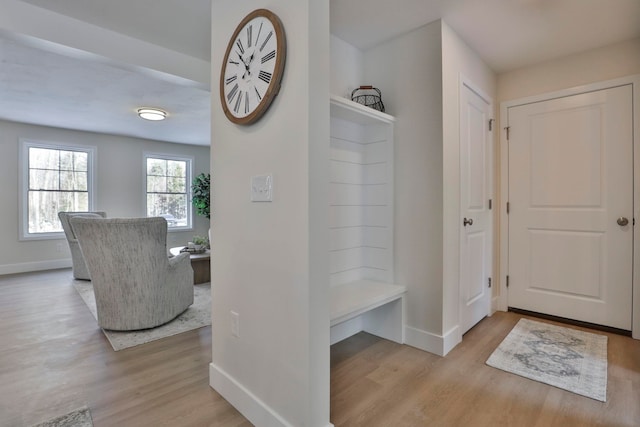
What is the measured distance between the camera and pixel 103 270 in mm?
2627

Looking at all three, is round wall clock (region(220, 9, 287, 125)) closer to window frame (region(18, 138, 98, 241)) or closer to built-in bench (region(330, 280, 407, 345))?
built-in bench (region(330, 280, 407, 345))

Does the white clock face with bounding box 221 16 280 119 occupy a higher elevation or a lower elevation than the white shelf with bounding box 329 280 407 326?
higher

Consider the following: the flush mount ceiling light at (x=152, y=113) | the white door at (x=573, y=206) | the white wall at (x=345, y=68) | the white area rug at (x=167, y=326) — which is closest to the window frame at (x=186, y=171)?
the flush mount ceiling light at (x=152, y=113)

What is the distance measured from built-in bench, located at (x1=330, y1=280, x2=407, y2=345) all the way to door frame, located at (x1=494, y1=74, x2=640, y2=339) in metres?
1.35

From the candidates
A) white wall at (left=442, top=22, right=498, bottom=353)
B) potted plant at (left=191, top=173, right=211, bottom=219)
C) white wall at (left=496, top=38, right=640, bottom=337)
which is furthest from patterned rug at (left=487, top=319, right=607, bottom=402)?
potted plant at (left=191, top=173, right=211, bottom=219)

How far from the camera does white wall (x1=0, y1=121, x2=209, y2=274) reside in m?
5.01

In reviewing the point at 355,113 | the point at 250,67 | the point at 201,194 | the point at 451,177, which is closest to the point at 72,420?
the point at 250,67

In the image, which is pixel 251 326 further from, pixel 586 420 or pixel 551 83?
pixel 551 83

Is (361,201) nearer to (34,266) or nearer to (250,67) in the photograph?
(250,67)

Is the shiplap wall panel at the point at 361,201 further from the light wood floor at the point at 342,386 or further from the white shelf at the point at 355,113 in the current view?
the light wood floor at the point at 342,386

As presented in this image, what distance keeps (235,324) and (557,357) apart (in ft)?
7.09

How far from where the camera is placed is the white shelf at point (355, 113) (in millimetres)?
2105

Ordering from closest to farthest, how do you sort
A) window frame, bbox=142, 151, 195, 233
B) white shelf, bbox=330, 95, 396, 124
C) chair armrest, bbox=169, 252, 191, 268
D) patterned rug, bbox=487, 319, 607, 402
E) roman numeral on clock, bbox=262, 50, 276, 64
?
roman numeral on clock, bbox=262, 50, 276, 64 < patterned rug, bbox=487, 319, 607, 402 < white shelf, bbox=330, 95, 396, 124 < chair armrest, bbox=169, 252, 191, 268 < window frame, bbox=142, 151, 195, 233

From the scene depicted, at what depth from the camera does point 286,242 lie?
1397 millimetres
